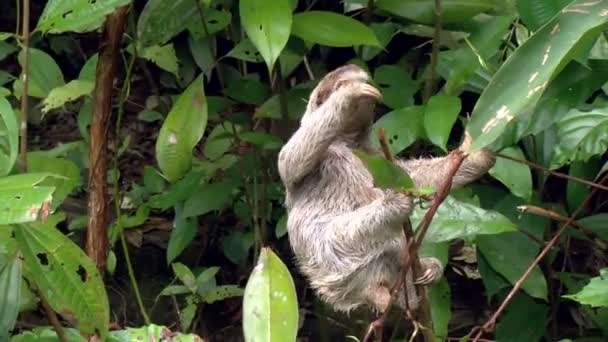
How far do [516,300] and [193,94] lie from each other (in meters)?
1.34

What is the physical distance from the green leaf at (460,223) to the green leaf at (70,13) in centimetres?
93

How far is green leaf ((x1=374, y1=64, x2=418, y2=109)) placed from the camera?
142 inches

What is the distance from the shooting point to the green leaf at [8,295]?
2.63 meters

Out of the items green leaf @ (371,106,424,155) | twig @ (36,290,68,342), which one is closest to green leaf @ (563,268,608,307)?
green leaf @ (371,106,424,155)

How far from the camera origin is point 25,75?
2646 millimetres

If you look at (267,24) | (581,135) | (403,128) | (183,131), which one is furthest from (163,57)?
(581,135)

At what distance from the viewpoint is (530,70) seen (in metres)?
2.05

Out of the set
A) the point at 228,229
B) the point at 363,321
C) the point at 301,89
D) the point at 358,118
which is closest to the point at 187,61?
the point at 228,229

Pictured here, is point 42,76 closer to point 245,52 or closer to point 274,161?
point 245,52

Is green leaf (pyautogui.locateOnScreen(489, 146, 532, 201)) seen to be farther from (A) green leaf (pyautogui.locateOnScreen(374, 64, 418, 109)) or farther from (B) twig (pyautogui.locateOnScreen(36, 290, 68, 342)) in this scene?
(B) twig (pyautogui.locateOnScreen(36, 290, 68, 342))

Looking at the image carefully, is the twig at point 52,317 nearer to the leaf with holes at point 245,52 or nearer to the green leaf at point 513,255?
the leaf with holes at point 245,52

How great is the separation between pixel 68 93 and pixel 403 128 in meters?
1.10

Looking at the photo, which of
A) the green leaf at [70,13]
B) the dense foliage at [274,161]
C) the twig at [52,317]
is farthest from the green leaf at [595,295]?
the green leaf at [70,13]

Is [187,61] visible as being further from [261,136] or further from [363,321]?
[363,321]
